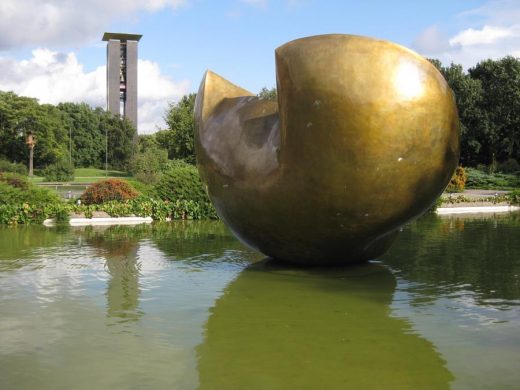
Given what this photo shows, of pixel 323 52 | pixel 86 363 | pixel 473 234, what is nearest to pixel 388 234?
pixel 323 52

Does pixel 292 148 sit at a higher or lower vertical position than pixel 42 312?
higher

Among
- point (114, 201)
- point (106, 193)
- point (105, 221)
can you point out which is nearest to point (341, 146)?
point (105, 221)

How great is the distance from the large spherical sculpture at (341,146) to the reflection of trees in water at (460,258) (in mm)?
1298

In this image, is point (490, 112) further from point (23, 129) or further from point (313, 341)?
point (313, 341)

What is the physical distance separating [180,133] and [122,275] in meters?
38.5

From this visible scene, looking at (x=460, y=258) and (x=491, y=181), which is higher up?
(x=491, y=181)

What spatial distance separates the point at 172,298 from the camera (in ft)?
28.3

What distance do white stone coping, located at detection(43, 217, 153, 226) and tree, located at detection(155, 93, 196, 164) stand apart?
24.1m

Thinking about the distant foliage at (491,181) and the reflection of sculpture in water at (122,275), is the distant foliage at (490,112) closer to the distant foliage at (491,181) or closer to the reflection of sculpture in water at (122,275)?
the distant foliage at (491,181)

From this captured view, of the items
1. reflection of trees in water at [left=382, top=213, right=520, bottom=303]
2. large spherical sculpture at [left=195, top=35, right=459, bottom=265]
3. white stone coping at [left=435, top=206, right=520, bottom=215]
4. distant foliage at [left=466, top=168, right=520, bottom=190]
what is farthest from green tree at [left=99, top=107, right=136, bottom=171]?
large spherical sculpture at [left=195, top=35, right=459, bottom=265]

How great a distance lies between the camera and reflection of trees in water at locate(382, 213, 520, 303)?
9297 millimetres

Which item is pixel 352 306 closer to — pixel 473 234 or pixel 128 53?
pixel 473 234

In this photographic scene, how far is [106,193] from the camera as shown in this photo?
24.0 m

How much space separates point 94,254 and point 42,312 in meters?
5.26
